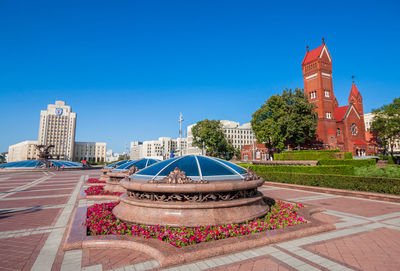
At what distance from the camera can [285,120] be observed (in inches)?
1325

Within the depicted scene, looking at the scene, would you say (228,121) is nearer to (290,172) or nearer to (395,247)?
(290,172)

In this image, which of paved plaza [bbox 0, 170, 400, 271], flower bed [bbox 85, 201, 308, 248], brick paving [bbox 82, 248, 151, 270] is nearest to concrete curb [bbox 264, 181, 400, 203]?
paved plaza [bbox 0, 170, 400, 271]

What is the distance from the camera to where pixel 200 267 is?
396 centimetres

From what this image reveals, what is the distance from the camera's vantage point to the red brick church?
44.4 metres

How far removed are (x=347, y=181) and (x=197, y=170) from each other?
10.8 meters

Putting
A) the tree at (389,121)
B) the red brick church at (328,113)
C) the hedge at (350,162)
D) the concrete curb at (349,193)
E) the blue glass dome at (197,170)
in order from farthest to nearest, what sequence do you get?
the red brick church at (328,113), the tree at (389,121), the hedge at (350,162), the concrete curb at (349,193), the blue glass dome at (197,170)

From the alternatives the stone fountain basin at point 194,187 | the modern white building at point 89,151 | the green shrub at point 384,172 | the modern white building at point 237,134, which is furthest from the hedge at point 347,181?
the modern white building at point 89,151

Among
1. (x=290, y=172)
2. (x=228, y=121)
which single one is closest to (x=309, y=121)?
(x=290, y=172)

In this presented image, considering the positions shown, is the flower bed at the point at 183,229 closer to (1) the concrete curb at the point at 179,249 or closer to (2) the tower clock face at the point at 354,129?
(1) the concrete curb at the point at 179,249

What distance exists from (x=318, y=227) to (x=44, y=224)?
26.5 ft

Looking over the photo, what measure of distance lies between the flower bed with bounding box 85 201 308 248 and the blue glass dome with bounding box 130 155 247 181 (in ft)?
4.57

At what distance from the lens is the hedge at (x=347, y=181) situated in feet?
35.7

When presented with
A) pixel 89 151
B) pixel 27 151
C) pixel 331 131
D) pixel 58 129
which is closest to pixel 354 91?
pixel 331 131

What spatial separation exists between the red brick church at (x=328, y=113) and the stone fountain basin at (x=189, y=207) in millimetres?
43888
